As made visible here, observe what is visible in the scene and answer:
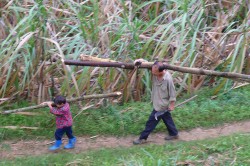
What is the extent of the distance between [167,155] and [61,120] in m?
1.47

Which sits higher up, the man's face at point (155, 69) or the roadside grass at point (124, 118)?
the man's face at point (155, 69)

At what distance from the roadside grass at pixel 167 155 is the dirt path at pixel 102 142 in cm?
22

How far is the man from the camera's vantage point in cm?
651

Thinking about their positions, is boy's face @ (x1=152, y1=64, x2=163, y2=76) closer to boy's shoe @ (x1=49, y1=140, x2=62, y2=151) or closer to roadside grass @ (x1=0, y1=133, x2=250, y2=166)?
roadside grass @ (x1=0, y1=133, x2=250, y2=166)

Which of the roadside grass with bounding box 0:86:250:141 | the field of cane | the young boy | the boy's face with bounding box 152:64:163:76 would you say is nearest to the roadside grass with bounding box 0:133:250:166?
the field of cane

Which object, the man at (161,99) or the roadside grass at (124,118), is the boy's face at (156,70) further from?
the roadside grass at (124,118)

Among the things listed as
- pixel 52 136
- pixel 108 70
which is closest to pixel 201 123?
pixel 108 70

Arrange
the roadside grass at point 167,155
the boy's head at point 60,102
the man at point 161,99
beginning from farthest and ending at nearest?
the man at point 161,99, the boy's head at point 60,102, the roadside grass at point 167,155

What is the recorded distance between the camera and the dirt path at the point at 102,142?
6.74m

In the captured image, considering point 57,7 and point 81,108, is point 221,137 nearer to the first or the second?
point 81,108

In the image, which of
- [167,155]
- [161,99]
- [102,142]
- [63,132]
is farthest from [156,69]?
[63,132]

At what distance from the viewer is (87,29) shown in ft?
26.6

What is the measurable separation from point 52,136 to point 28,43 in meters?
1.55

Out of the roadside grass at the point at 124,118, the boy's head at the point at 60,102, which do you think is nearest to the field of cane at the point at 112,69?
the roadside grass at the point at 124,118
